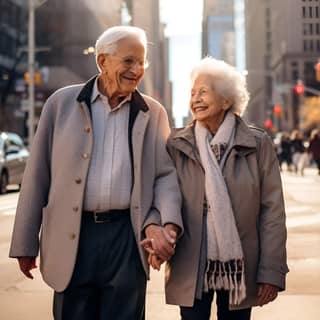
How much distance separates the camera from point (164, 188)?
3330mm

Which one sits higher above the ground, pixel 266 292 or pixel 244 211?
pixel 244 211

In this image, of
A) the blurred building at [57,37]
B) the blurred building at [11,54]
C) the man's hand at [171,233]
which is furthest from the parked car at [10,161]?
the blurred building at [57,37]

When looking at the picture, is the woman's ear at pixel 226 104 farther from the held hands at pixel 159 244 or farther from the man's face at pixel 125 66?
the held hands at pixel 159 244

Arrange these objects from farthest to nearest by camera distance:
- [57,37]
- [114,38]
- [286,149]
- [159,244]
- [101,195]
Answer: [57,37], [286,149], [114,38], [101,195], [159,244]

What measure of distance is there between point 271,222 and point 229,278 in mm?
326

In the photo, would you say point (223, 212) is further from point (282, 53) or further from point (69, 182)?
point (282, 53)

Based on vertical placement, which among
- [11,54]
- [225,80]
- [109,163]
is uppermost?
[11,54]

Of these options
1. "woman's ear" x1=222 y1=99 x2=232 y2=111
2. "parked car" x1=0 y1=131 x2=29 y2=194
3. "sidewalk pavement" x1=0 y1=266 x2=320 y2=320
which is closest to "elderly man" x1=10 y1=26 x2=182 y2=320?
"woman's ear" x1=222 y1=99 x2=232 y2=111

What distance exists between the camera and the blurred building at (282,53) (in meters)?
6.30

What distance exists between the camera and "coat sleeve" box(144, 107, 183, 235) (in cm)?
324

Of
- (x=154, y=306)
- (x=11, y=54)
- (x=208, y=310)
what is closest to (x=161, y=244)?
(x=208, y=310)

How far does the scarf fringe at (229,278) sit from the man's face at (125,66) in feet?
2.87

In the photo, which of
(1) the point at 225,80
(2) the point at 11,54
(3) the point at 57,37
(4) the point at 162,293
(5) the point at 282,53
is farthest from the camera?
(5) the point at 282,53

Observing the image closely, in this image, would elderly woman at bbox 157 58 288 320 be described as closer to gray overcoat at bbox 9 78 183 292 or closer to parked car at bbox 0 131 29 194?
gray overcoat at bbox 9 78 183 292
